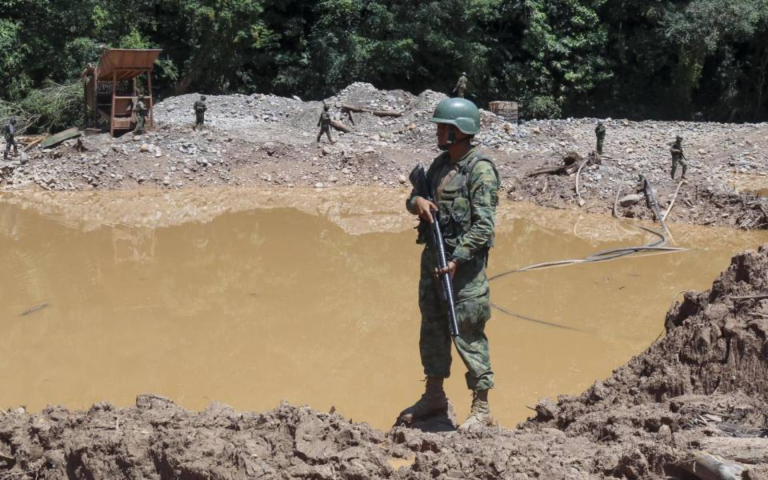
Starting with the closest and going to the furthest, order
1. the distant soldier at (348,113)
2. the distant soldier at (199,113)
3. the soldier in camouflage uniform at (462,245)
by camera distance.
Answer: the soldier in camouflage uniform at (462,245), the distant soldier at (199,113), the distant soldier at (348,113)

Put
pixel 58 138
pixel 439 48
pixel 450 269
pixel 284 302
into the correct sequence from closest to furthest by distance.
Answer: pixel 450 269 < pixel 284 302 < pixel 58 138 < pixel 439 48

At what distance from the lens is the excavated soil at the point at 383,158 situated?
555 inches

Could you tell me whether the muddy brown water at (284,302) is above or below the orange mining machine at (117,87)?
below

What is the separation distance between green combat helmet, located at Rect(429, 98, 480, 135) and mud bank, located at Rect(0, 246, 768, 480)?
6.04ft

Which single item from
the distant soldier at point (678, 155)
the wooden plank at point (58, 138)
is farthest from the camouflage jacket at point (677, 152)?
the wooden plank at point (58, 138)

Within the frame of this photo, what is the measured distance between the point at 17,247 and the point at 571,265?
735 cm

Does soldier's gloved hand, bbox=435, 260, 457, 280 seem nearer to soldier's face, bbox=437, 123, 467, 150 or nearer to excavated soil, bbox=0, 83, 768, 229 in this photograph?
soldier's face, bbox=437, 123, 467, 150

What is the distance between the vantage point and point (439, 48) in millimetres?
23938

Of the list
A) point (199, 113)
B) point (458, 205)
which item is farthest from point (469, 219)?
point (199, 113)

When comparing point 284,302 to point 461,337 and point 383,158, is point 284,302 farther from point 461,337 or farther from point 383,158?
point 383,158

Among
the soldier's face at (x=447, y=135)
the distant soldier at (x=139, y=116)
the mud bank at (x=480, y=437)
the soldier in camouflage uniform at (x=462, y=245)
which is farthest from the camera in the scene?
the distant soldier at (x=139, y=116)

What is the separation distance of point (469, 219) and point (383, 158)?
11.4m

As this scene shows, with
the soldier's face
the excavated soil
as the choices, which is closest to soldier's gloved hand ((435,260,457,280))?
the soldier's face

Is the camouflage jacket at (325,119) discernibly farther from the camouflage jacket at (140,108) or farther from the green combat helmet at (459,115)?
the green combat helmet at (459,115)
